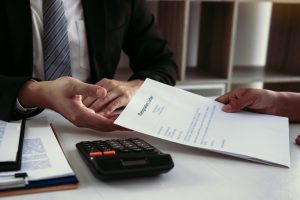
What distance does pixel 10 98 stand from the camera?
2.56ft

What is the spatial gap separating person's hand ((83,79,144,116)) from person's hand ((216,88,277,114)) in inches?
8.4

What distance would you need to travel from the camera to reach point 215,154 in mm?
651

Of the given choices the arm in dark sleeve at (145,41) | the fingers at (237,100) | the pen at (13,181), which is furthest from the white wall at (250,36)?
the pen at (13,181)

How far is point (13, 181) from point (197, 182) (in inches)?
9.5

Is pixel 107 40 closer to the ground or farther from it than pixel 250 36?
farther from it

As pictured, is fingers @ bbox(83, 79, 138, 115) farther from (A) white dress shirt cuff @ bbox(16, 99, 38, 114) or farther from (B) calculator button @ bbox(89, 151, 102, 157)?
(B) calculator button @ bbox(89, 151, 102, 157)

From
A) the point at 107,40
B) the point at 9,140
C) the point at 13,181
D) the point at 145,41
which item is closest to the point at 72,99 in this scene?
the point at 9,140

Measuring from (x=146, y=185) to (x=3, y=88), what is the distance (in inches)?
16.7

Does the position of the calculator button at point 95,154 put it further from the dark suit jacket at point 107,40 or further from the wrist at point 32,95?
the dark suit jacket at point 107,40

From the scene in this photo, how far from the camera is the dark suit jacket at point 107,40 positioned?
3.59 feet

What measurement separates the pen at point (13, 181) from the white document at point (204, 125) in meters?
0.21

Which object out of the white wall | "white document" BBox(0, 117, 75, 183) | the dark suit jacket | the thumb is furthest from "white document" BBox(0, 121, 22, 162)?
the white wall

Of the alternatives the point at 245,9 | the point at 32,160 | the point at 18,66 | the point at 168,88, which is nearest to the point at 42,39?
the point at 18,66

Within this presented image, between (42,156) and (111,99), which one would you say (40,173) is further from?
(111,99)
